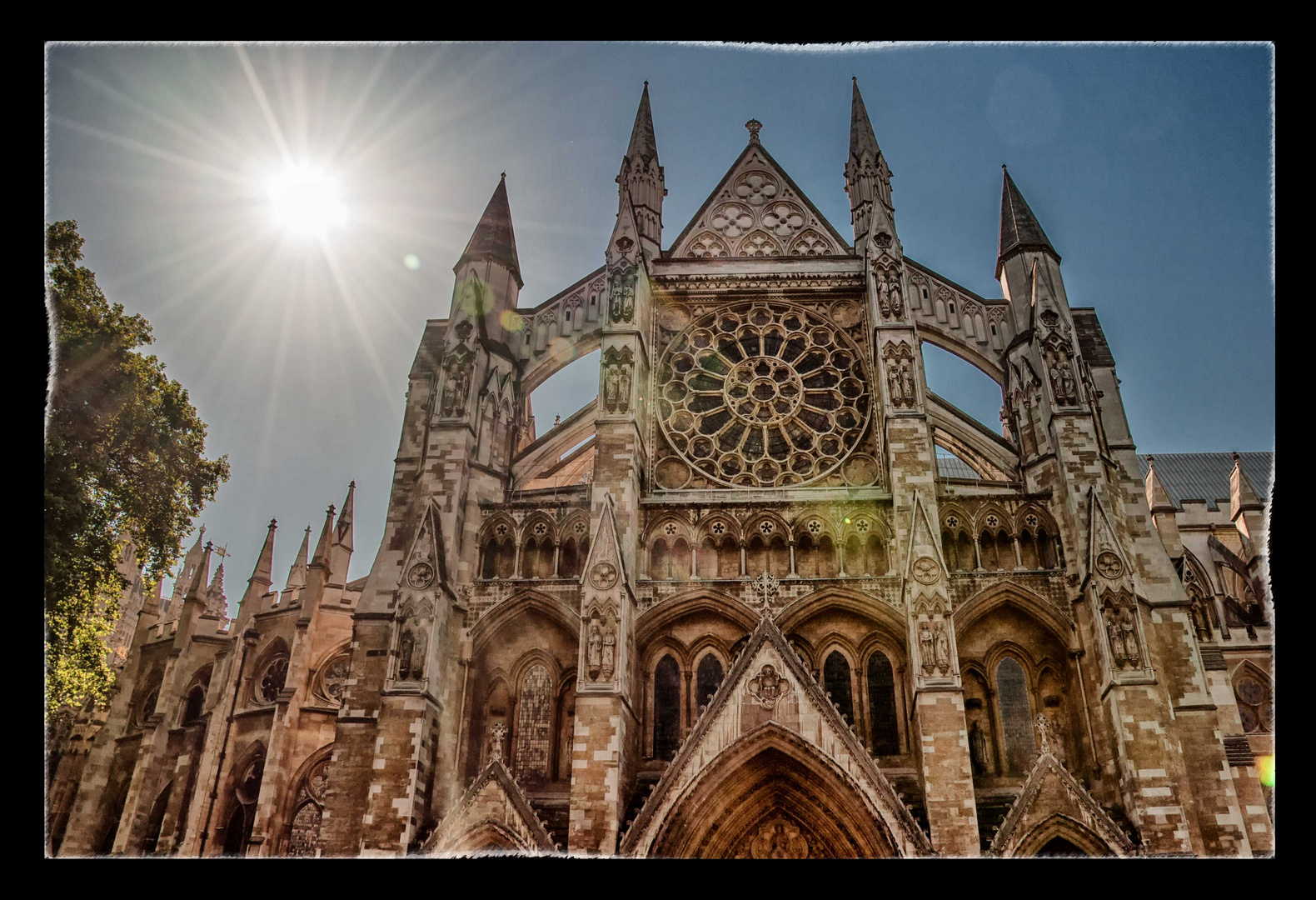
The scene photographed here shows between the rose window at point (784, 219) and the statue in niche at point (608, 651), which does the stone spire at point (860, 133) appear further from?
the statue in niche at point (608, 651)

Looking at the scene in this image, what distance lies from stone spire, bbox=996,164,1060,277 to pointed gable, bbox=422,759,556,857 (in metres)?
16.0

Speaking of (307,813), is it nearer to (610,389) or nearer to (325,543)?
(325,543)

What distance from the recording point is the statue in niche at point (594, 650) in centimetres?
1702

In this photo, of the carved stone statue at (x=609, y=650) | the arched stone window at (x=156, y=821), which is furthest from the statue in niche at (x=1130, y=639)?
the arched stone window at (x=156, y=821)

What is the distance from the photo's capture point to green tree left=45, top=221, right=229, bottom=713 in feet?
46.1

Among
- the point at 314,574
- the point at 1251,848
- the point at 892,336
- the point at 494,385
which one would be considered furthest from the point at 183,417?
the point at 1251,848

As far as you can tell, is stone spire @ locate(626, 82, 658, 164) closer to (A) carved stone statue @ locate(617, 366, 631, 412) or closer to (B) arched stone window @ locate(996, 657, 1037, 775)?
(A) carved stone statue @ locate(617, 366, 631, 412)

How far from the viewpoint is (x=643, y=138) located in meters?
24.9

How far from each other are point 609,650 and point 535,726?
2568 millimetres

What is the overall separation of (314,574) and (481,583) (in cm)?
938

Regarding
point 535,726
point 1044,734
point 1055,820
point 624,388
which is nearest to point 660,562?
point 624,388

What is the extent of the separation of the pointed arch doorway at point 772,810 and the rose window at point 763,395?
6.13m

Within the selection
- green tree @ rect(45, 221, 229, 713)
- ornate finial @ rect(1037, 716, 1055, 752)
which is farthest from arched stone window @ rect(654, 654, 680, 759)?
green tree @ rect(45, 221, 229, 713)

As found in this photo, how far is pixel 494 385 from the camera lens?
2127cm
